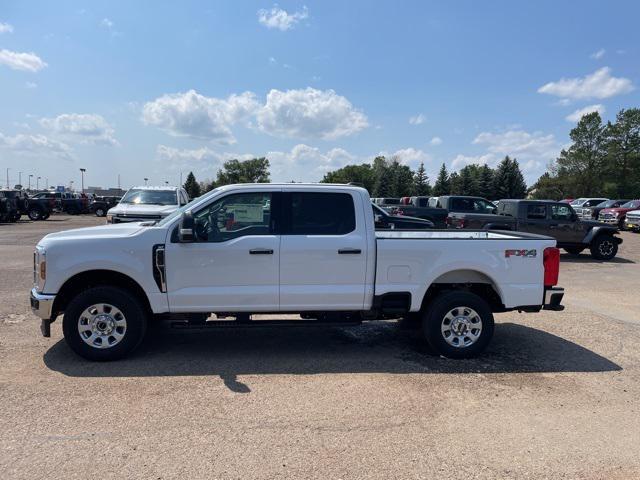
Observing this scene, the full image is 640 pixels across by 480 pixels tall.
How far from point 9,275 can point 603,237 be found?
52.3ft

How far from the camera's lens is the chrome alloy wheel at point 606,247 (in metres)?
15.2

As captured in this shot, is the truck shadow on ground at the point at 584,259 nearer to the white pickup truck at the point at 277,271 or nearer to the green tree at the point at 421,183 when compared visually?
the white pickup truck at the point at 277,271

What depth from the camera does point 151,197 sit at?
14.6 metres

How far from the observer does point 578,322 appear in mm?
7547

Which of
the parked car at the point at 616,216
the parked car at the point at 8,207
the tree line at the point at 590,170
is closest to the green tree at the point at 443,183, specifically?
the tree line at the point at 590,170

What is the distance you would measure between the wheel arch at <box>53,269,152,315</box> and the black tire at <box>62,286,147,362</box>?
169mm

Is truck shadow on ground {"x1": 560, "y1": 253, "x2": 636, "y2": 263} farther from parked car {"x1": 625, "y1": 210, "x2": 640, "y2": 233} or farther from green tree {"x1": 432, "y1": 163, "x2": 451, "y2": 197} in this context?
green tree {"x1": 432, "y1": 163, "x2": 451, "y2": 197}

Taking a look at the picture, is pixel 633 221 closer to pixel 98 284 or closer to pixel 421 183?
pixel 98 284

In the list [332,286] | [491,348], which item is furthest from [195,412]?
[491,348]

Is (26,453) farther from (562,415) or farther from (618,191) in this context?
(618,191)

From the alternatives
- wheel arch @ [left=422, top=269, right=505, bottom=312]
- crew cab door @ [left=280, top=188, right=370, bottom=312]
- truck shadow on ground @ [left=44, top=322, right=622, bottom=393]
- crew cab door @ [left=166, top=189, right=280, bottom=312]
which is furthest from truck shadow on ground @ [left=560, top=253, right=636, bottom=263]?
crew cab door @ [left=166, top=189, right=280, bottom=312]

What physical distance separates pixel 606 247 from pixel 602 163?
76.4m

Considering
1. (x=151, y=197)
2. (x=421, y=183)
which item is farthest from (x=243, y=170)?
(x=151, y=197)

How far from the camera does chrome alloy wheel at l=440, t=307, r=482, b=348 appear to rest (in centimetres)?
568
